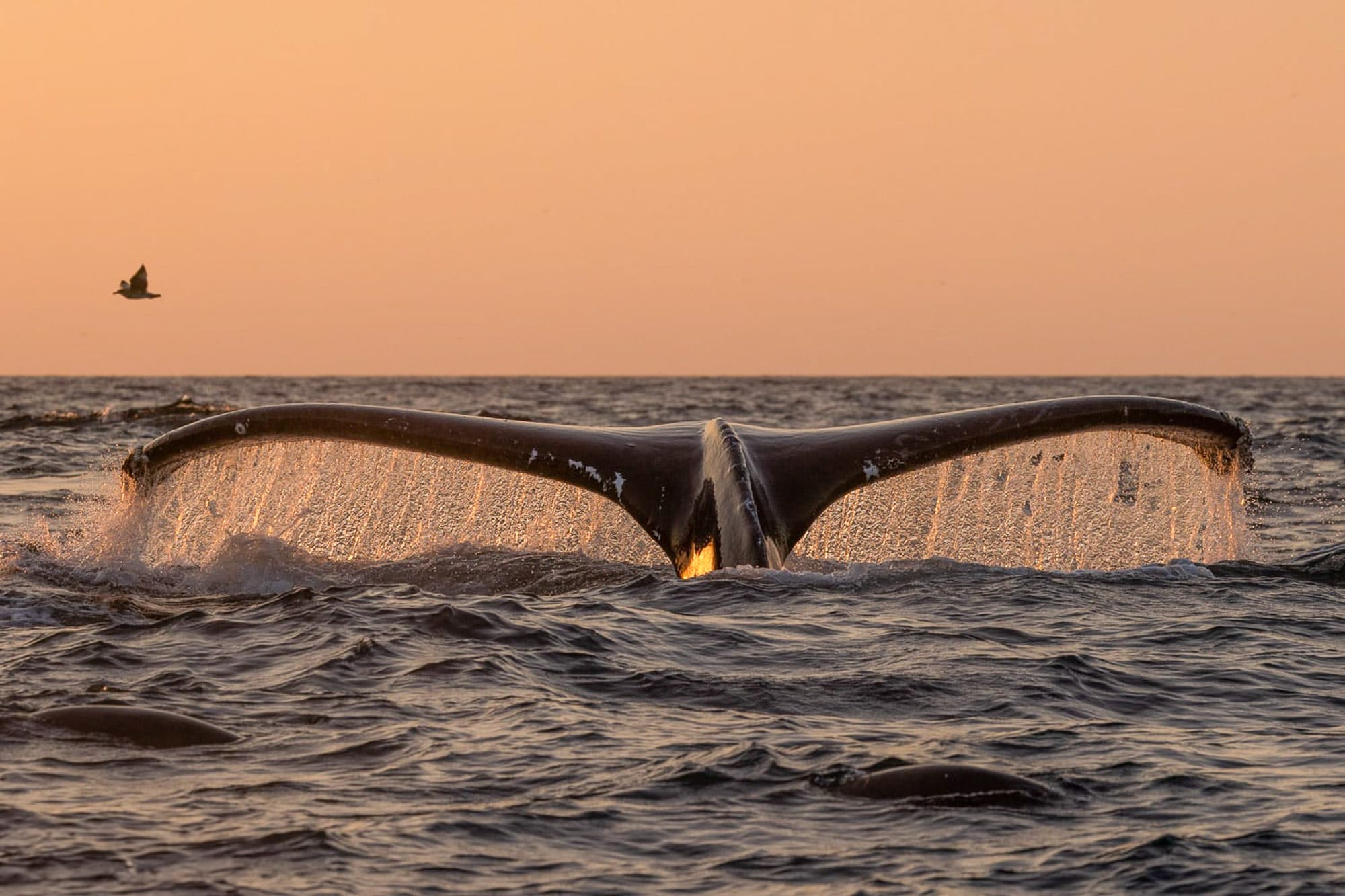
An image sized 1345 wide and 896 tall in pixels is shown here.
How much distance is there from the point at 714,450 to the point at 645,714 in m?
2.76

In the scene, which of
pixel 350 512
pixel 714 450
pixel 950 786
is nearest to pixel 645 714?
pixel 950 786

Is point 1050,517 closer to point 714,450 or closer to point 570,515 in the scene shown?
point 570,515

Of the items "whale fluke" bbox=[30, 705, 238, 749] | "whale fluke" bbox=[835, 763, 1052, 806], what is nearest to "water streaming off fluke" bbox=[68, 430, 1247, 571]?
"whale fluke" bbox=[30, 705, 238, 749]

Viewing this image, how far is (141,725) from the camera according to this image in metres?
6.74

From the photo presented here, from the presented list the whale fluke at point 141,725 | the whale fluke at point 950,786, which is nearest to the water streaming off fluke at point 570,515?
the whale fluke at point 141,725

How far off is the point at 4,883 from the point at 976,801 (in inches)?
122

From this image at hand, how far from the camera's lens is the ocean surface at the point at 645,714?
543 cm

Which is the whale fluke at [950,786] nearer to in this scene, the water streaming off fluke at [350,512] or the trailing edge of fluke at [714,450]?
the trailing edge of fluke at [714,450]

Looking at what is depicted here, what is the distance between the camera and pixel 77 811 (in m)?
5.71

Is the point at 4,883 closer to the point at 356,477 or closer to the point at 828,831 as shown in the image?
the point at 828,831

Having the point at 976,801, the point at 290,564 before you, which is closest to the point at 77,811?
the point at 976,801

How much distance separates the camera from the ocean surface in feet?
17.8

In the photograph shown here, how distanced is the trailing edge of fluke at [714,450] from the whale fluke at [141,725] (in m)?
3.18

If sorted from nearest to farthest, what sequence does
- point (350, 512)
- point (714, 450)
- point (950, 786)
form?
1. point (950, 786)
2. point (714, 450)
3. point (350, 512)
